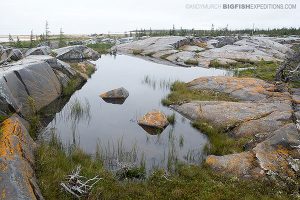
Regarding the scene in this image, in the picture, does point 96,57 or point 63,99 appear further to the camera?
point 96,57

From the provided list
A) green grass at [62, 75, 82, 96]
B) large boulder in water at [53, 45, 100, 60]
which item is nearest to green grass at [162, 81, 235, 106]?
green grass at [62, 75, 82, 96]

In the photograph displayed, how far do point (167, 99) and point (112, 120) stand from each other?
567 cm

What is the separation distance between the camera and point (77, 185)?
10.2 m

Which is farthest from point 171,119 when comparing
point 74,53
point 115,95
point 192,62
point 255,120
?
point 74,53

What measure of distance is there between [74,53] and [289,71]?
32.0 metres

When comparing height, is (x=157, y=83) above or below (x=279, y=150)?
above

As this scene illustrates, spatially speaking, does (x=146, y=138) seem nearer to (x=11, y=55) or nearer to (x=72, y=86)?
(x=72, y=86)

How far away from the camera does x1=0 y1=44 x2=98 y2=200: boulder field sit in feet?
28.3

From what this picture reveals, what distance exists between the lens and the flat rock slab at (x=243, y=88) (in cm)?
2160

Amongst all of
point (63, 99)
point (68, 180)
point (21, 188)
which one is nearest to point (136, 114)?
point (63, 99)

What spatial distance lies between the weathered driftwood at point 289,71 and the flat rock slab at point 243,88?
7.05 ft

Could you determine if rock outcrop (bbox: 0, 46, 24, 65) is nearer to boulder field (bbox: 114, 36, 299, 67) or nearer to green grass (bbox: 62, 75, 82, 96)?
green grass (bbox: 62, 75, 82, 96)

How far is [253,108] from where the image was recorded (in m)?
18.4

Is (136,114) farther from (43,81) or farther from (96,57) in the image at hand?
(96,57)
